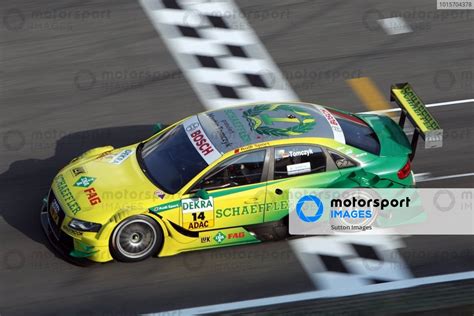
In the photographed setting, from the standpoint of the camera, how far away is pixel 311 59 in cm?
1573

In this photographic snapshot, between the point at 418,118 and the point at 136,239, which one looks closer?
the point at 136,239

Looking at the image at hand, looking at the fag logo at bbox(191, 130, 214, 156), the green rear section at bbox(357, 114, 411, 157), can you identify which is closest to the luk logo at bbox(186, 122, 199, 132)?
the fag logo at bbox(191, 130, 214, 156)

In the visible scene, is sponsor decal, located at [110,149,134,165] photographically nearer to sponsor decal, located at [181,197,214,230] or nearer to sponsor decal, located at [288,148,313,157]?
sponsor decal, located at [181,197,214,230]


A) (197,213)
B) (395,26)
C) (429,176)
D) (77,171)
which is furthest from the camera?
(395,26)

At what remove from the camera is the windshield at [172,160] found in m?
10.8

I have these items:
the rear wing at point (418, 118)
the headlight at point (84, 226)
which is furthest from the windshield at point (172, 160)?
the rear wing at point (418, 118)

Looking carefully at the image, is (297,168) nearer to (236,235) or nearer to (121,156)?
(236,235)

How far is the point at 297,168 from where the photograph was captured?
1096 cm

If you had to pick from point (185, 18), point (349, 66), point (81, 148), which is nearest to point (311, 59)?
point (349, 66)

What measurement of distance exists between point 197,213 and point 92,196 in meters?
1.42

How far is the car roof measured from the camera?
10953 mm

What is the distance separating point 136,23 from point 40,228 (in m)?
6.24

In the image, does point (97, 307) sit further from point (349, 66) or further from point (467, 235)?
point (349, 66)

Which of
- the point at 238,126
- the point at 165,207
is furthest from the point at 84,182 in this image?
the point at 238,126
